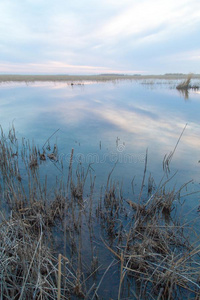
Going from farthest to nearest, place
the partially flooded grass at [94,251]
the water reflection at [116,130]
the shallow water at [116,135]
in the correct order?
the water reflection at [116,130], the shallow water at [116,135], the partially flooded grass at [94,251]

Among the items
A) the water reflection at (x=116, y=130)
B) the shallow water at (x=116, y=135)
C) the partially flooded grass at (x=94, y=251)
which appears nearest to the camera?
the partially flooded grass at (x=94, y=251)

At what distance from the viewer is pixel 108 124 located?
32.7ft

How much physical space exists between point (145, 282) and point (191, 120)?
34.5 ft

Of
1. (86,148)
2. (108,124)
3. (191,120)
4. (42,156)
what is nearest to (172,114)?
(191,120)

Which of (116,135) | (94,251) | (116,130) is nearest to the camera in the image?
(94,251)

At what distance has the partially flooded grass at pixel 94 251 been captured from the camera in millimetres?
1933

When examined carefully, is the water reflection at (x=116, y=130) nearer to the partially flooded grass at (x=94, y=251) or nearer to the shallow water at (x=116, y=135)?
the shallow water at (x=116, y=135)

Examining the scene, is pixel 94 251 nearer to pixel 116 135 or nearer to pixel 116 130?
pixel 116 135

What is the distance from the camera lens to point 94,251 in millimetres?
2637

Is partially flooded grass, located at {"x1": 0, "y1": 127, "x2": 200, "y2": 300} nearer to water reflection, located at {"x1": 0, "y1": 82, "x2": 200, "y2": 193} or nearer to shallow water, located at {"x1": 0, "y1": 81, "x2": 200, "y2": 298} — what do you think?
shallow water, located at {"x1": 0, "y1": 81, "x2": 200, "y2": 298}

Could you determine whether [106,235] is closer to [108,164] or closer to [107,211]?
[107,211]

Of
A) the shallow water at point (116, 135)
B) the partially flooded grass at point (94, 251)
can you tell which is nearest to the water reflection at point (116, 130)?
the shallow water at point (116, 135)

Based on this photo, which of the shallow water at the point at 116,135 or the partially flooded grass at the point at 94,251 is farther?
the shallow water at the point at 116,135

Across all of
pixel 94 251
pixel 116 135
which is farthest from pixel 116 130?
pixel 94 251
